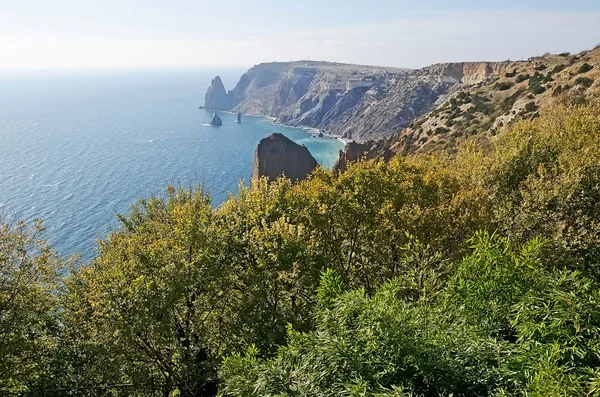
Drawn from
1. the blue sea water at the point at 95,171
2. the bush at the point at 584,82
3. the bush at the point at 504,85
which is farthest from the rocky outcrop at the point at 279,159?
the bush at the point at 584,82

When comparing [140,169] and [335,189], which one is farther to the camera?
[140,169]

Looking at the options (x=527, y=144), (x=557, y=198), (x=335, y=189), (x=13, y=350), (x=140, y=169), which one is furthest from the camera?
(x=140, y=169)

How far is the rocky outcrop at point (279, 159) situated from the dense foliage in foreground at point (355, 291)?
72534 millimetres

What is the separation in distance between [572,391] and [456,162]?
24290 millimetres

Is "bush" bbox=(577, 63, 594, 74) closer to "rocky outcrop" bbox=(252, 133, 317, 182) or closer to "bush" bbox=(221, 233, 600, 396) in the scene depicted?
"rocky outcrop" bbox=(252, 133, 317, 182)

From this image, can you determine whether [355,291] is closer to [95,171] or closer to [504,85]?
[504,85]

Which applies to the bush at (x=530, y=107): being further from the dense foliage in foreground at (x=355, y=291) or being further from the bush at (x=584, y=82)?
the dense foliage in foreground at (x=355, y=291)

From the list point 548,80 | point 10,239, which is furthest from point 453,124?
point 10,239

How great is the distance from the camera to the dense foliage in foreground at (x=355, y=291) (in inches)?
388

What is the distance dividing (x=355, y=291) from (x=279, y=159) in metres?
90.0

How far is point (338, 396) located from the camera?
9.41m

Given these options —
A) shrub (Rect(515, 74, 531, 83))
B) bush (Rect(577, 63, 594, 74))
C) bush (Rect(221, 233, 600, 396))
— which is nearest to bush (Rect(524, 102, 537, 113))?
bush (Rect(577, 63, 594, 74))

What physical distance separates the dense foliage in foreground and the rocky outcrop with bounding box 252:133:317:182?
72.5 metres

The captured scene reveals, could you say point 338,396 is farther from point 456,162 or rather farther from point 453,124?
point 453,124
